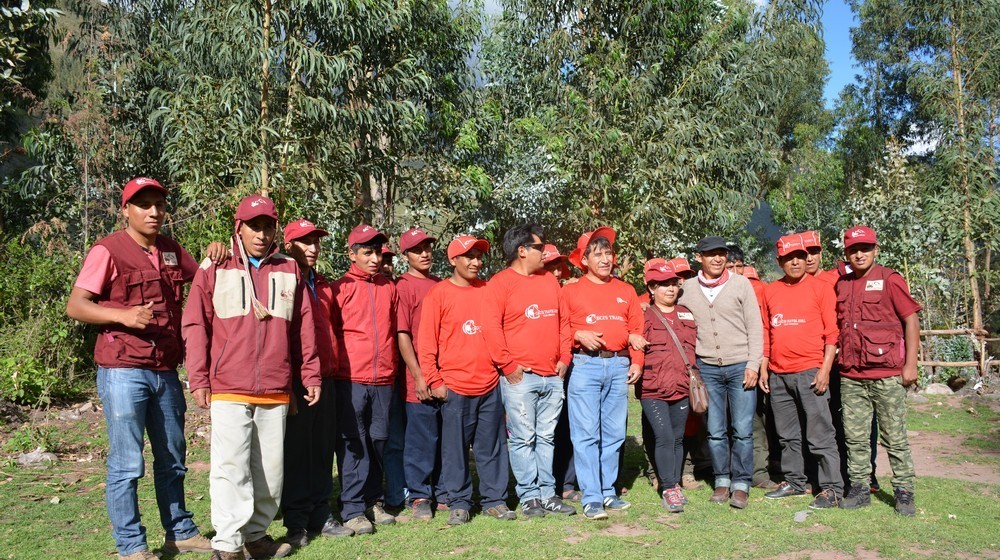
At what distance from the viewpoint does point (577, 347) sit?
20.0 ft

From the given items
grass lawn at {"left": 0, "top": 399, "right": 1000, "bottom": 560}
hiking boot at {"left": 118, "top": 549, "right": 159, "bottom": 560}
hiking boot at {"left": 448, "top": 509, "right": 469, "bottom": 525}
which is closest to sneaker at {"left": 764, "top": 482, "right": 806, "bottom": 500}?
grass lawn at {"left": 0, "top": 399, "right": 1000, "bottom": 560}

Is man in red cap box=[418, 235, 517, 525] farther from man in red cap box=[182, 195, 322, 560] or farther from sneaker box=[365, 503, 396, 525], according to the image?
man in red cap box=[182, 195, 322, 560]

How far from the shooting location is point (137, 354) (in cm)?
446

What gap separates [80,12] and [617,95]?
10250mm

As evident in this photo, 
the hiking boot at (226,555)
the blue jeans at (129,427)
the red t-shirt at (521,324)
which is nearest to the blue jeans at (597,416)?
the red t-shirt at (521,324)

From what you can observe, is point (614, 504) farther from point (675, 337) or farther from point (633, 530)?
point (675, 337)

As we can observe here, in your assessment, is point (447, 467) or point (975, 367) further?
point (975, 367)

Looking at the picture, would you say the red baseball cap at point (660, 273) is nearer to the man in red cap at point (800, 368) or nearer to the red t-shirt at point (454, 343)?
the man in red cap at point (800, 368)

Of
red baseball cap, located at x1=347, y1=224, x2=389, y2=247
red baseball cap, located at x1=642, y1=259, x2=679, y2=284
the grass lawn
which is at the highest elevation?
red baseball cap, located at x1=347, y1=224, x2=389, y2=247

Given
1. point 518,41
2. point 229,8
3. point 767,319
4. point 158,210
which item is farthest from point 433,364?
point 518,41

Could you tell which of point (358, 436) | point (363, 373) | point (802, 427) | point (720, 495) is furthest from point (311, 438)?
point (802, 427)

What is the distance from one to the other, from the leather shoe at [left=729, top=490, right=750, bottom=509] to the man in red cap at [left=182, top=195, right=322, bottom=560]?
3333 mm

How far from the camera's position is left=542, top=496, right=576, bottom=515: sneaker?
5.88m

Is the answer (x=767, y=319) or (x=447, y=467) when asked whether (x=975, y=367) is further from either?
(x=447, y=467)
